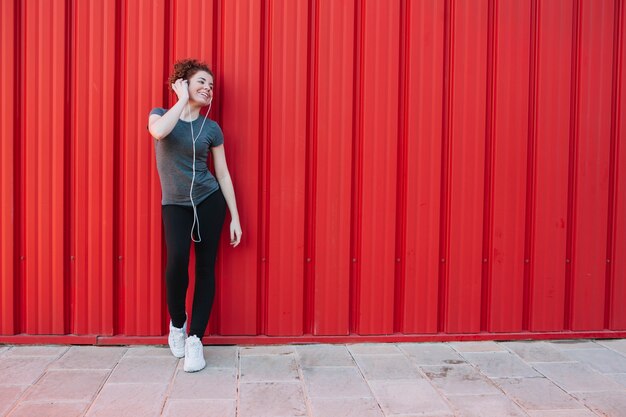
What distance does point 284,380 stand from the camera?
2797 mm

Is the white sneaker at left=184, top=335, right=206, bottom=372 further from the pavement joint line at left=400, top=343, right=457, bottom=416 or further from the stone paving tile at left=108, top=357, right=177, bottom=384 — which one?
the pavement joint line at left=400, top=343, right=457, bottom=416

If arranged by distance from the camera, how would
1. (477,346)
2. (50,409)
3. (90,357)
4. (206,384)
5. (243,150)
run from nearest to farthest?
(50,409) < (206,384) < (90,357) < (243,150) < (477,346)

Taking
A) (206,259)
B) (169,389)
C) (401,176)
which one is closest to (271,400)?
(169,389)

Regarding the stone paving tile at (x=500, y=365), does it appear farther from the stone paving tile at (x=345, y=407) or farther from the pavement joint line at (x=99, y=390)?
the pavement joint line at (x=99, y=390)

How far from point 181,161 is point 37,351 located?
141 centimetres

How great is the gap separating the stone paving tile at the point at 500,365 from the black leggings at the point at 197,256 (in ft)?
5.18

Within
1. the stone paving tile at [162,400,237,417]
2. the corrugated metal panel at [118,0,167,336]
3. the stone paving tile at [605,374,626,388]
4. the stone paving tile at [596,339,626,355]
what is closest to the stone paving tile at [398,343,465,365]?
the stone paving tile at [605,374,626,388]

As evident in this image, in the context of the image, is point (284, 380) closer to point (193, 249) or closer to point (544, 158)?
point (193, 249)

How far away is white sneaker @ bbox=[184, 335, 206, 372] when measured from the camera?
2.88 m

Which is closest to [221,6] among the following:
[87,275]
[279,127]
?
[279,127]

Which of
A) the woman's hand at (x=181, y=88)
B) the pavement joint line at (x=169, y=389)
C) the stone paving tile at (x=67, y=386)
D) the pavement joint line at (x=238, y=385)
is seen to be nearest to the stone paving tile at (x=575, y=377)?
the pavement joint line at (x=238, y=385)

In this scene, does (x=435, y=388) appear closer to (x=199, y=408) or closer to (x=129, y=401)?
(x=199, y=408)

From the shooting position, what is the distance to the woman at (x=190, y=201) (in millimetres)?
2988

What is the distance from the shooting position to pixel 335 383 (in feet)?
9.11
